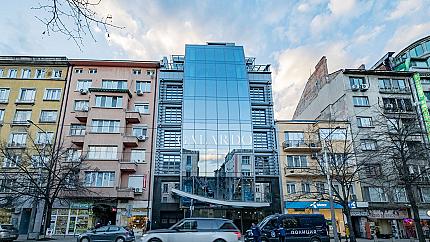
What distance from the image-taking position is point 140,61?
39.1m

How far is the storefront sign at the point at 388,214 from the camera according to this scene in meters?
32.4

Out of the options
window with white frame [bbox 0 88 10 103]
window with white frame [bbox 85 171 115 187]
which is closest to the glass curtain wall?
window with white frame [bbox 85 171 115 187]

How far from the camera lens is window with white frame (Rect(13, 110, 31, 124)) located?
35750 millimetres

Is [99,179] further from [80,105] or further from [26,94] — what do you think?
[26,94]

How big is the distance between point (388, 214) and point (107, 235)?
94.6ft

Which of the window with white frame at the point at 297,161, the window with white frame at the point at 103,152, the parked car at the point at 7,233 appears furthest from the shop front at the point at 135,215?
the window with white frame at the point at 297,161

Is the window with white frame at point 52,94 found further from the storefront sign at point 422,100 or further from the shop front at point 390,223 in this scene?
the storefront sign at point 422,100

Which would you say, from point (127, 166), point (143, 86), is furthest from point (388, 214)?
point (143, 86)

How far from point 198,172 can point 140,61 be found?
645 inches

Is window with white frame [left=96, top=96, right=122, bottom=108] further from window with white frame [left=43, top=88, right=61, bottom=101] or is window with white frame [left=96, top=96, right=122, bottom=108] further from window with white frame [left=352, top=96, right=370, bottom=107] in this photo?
window with white frame [left=352, top=96, right=370, bottom=107]

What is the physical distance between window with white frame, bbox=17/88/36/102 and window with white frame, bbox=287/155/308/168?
32.3 metres

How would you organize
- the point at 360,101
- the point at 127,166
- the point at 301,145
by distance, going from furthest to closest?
1. the point at 360,101
2. the point at 301,145
3. the point at 127,166

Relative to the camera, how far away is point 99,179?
32.1 m

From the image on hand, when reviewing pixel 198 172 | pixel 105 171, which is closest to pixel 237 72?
pixel 198 172
